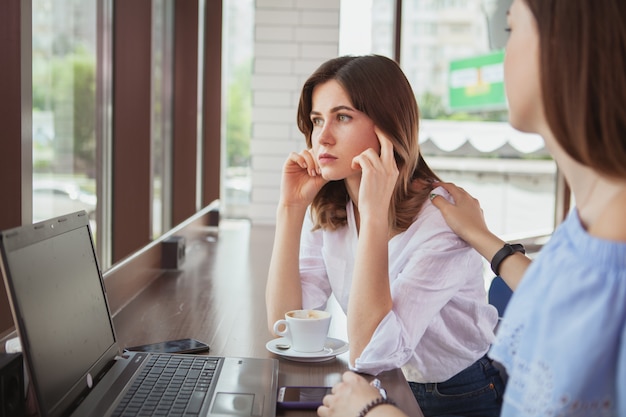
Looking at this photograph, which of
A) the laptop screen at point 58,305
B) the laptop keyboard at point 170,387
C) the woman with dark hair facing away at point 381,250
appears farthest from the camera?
the woman with dark hair facing away at point 381,250

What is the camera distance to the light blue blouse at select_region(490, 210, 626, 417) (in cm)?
76

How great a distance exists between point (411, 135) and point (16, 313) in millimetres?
1070

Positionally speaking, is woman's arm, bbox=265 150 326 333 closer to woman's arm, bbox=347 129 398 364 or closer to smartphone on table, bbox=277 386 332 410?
woman's arm, bbox=347 129 398 364

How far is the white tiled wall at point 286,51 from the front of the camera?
4.09 metres

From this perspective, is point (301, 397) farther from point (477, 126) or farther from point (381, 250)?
point (477, 126)

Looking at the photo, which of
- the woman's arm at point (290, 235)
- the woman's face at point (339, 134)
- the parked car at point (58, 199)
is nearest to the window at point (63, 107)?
the parked car at point (58, 199)

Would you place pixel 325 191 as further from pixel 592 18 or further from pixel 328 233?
pixel 592 18

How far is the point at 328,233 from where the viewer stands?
6.02 feet

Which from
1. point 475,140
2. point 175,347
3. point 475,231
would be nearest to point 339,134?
point 475,231

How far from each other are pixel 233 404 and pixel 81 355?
9.4 inches

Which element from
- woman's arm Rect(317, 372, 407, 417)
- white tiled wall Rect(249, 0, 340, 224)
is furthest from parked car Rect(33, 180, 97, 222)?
white tiled wall Rect(249, 0, 340, 224)

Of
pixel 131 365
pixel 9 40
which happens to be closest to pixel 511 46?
pixel 131 365

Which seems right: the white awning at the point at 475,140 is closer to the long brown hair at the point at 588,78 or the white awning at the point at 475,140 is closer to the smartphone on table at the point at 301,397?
the smartphone on table at the point at 301,397

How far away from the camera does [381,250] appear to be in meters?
1.49
